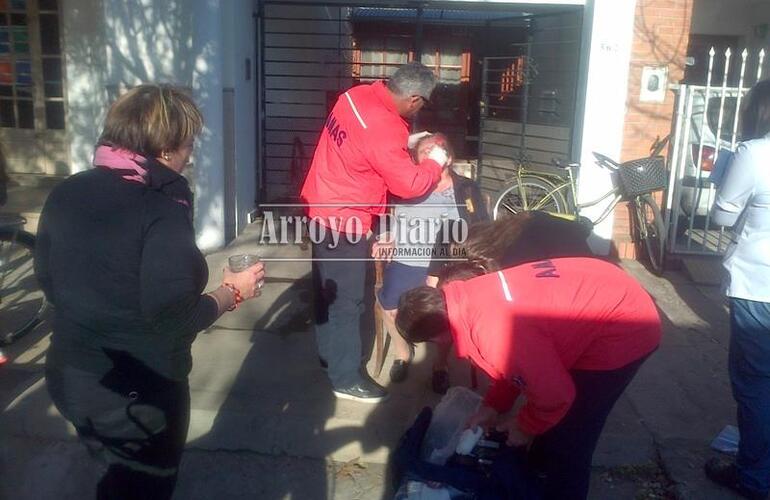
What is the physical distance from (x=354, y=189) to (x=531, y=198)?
4.68m

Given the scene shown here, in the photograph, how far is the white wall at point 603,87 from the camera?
6883 mm

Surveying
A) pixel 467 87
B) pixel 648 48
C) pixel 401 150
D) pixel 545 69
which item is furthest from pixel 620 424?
pixel 467 87

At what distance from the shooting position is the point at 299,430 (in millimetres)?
3824

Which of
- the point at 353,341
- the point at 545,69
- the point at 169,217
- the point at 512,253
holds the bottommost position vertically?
the point at 353,341

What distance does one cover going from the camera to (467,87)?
519 inches

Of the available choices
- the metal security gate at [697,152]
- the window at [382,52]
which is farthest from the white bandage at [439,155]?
the window at [382,52]

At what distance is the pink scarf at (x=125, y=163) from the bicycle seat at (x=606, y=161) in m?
5.61

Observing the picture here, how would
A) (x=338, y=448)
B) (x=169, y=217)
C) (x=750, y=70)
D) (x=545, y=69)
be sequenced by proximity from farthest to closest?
1. (x=750, y=70)
2. (x=545, y=69)
3. (x=338, y=448)
4. (x=169, y=217)

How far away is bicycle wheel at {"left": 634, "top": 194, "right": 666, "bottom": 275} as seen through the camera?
6801mm

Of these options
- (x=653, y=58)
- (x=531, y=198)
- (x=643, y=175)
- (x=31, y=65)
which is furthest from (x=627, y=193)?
(x=31, y=65)

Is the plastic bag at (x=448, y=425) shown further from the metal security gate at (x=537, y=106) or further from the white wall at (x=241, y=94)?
the metal security gate at (x=537, y=106)

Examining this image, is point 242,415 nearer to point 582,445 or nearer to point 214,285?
point 582,445

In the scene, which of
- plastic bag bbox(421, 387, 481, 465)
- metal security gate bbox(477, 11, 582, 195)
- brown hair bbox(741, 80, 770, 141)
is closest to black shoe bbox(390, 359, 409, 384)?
plastic bag bbox(421, 387, 481, 465)

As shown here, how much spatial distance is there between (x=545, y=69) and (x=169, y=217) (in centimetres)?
790
